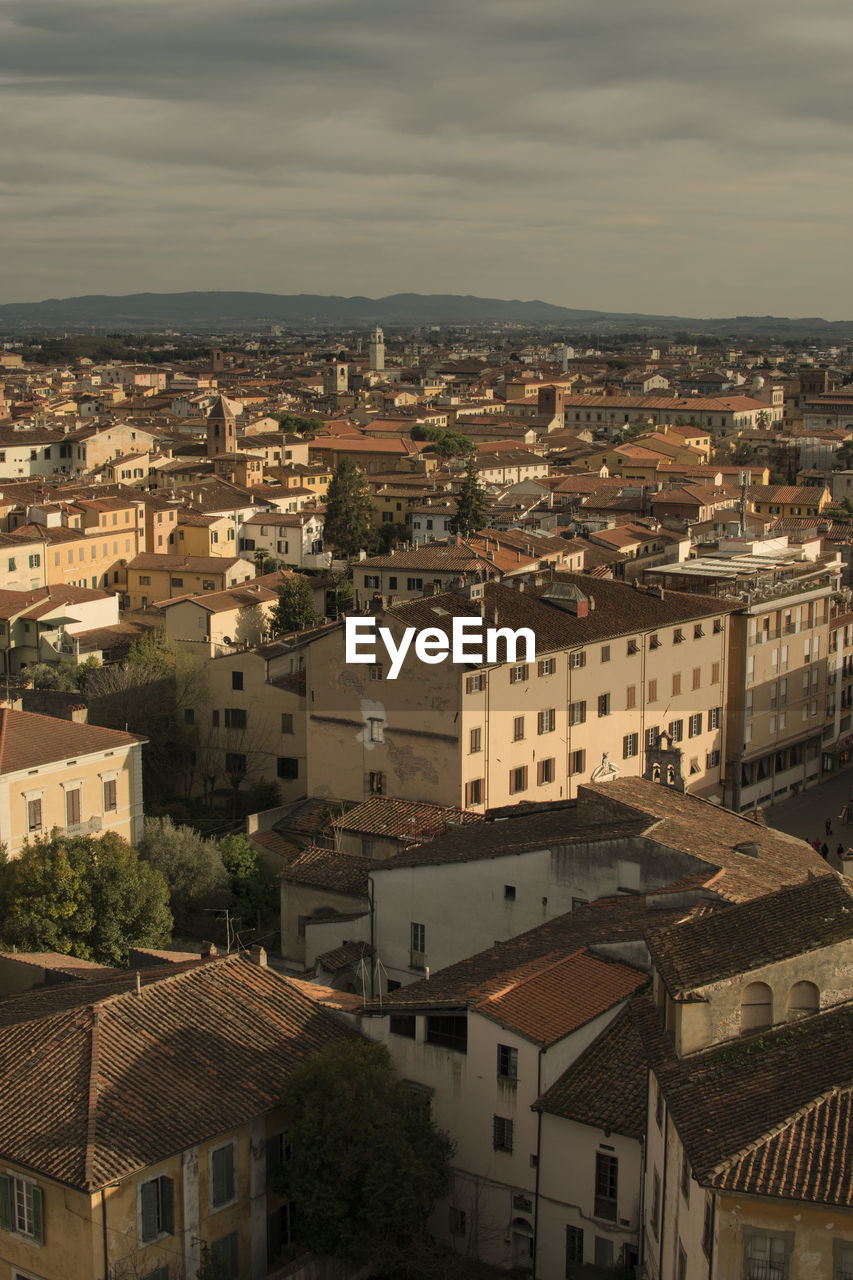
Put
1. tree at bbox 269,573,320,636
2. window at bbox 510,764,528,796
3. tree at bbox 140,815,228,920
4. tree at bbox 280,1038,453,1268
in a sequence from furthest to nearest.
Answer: tree at bbox 269,573,320,636 → window at bbox 510,764,528,796 → tree at bbox 140,815,228,920 → tree at bbox 280,1038,453,1268

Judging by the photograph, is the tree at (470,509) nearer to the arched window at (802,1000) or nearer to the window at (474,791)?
the window at (474,791)

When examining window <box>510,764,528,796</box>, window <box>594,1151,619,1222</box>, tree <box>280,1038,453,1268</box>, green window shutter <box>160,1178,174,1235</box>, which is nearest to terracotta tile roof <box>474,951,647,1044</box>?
window <box>594,1151,619,1222</box>

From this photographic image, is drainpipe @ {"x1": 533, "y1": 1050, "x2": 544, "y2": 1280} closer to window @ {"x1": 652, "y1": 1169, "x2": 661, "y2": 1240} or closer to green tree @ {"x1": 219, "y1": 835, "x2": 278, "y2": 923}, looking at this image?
window @ {"x1": 652, "y1": 1169, "x2": 661, "y2": 1240}

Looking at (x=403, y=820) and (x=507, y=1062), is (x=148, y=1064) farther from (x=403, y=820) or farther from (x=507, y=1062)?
(x=403, y=820)

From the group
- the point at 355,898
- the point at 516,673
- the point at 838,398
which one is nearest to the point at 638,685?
the point at 516,673

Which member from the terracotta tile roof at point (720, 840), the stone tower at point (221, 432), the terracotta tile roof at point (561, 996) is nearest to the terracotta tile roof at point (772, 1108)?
the terracotta tile roof at point (561, 996)

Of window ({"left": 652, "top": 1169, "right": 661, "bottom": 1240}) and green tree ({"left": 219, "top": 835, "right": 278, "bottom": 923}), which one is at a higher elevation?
window ({"left": 652, "top": 1169, "right": 661, "bottom": 1240})

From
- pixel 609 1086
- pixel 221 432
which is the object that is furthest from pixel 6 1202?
pixel 221 432
